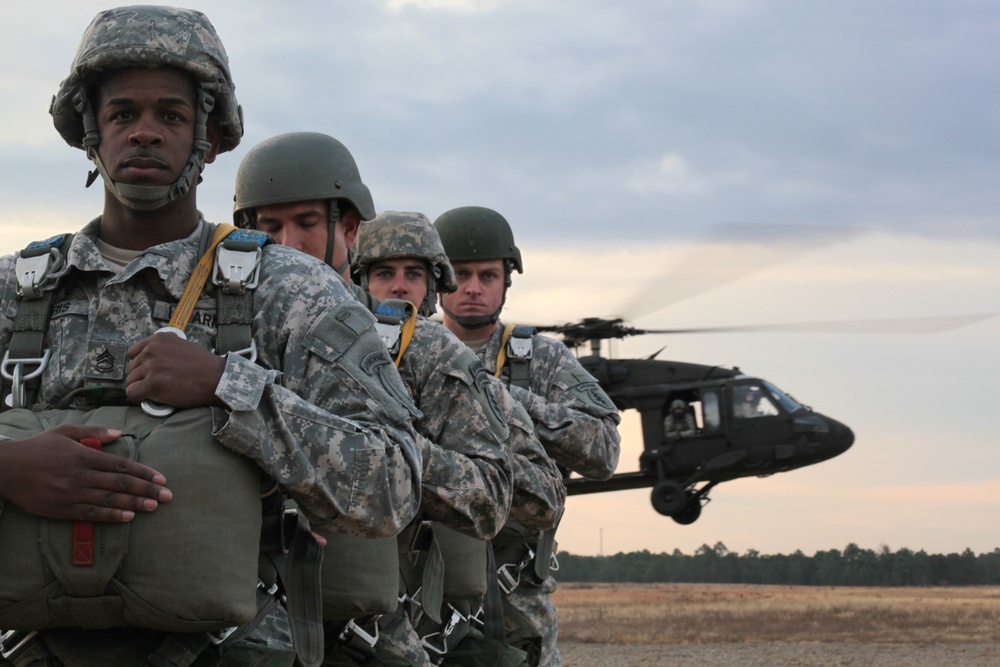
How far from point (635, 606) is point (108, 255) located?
124 feet

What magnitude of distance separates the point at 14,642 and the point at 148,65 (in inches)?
51.8

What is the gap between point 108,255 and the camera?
11.5 ft

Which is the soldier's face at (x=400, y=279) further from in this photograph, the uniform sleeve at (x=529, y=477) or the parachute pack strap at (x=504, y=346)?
the parachute pack strap at (x=504, y=346)

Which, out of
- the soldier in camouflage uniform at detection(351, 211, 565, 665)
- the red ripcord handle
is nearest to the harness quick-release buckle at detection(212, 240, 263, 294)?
the red ripcord handle

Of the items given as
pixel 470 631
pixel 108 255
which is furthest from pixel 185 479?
pixel 470 631

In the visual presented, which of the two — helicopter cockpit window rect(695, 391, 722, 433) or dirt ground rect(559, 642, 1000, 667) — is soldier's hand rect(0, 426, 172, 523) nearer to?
dirt ground rect(559, 642, 1000, 667)

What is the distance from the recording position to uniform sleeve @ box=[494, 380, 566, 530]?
20.9 feet

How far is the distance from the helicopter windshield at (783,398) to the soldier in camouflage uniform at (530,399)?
1753 cm

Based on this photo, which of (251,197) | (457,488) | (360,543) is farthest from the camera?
(251,197)

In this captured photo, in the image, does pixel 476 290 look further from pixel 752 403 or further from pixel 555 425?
pixel 752 403

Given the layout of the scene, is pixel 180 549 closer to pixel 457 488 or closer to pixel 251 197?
pixel 457 488

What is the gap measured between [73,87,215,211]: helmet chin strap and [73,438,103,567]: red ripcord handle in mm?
868

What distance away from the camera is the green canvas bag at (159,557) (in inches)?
113

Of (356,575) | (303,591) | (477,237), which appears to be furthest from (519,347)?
(303,591)
